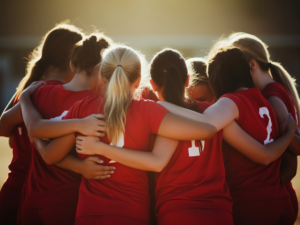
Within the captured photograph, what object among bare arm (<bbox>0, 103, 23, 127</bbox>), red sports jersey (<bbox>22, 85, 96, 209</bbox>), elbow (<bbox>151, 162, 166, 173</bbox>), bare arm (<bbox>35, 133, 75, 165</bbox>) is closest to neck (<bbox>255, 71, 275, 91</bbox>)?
elbow (<bbox>151, 162, 166, 173</bbox>)

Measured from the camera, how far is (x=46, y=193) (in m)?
1.90

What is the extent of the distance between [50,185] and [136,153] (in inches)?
28.4

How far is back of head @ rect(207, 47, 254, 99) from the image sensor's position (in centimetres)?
211

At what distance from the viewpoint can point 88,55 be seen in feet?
6.93

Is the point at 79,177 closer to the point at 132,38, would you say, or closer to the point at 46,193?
the point at 46,193

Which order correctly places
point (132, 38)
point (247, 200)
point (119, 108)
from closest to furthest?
A: point (119, 108)
point (247, 200)
point (132, 38)

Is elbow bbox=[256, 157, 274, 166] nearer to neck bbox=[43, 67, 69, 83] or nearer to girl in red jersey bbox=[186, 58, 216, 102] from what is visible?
girl in red jersey bbox=[186, 58, 216, 102]

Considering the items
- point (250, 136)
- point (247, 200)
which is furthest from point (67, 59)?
point (247, 200)

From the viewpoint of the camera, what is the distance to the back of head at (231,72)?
6.92 ft

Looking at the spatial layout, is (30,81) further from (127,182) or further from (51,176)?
(127,182)

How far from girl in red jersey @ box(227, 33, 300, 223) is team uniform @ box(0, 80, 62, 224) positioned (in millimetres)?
1675

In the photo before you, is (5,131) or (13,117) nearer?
(13,117)

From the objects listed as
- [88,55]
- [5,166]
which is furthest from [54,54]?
[5,166]

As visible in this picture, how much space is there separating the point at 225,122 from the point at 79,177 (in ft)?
3.55
